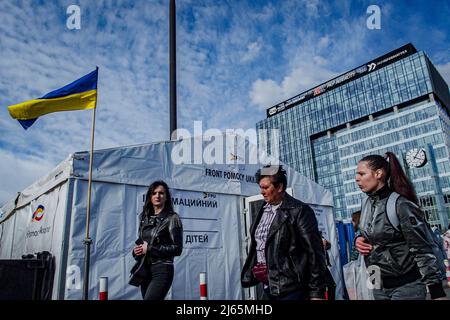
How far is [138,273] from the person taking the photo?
5746 mm

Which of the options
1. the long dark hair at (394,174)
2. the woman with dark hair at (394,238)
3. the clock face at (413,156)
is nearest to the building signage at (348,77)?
the clock face at (413,156)

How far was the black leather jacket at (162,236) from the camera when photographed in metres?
5.70

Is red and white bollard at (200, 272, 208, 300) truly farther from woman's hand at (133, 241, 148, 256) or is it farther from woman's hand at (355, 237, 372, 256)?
woman's hand at (355, 237, 372, 256)

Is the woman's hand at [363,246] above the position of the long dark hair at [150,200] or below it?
below

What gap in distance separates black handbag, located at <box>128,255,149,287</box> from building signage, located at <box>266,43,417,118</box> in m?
84.5

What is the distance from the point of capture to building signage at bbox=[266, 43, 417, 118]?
252 feet

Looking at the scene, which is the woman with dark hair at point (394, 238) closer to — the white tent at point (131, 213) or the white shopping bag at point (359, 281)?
the white shopping bag at point (359, 281)

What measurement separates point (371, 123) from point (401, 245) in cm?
8032

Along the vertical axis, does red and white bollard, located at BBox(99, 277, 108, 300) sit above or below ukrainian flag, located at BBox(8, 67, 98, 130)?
below

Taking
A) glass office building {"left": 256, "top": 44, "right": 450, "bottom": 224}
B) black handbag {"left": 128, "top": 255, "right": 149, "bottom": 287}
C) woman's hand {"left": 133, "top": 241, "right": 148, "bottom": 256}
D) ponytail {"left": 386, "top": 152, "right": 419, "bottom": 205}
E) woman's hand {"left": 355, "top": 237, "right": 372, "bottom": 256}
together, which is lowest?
black handbag {"left": 128, "top": 255, "right": 149, "bottom": 287}

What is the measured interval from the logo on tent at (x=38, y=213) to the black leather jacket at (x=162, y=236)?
2.22m

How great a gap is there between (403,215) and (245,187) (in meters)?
5.14

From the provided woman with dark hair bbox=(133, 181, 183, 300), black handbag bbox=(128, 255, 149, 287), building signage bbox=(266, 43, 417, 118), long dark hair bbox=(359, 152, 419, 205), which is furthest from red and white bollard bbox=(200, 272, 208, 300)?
building signage bbox=(266, 43, 417, 118)
